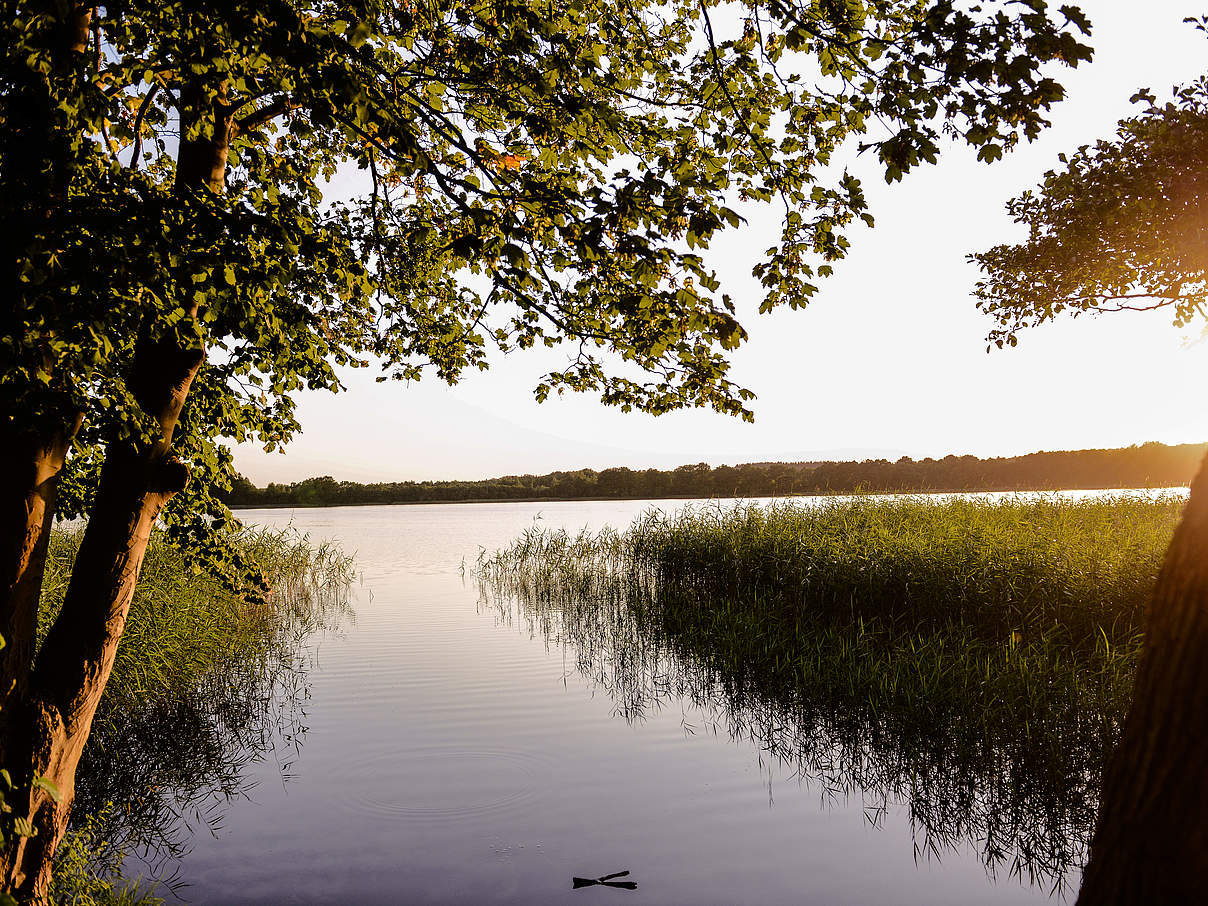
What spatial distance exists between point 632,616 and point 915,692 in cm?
868

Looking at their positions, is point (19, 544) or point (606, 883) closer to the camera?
point (19, 544)

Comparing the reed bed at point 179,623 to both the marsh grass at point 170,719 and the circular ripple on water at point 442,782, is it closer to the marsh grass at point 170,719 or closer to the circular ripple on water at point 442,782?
the marsh grass at point 170,719

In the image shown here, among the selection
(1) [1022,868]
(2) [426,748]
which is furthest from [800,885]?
(2) [426,748]

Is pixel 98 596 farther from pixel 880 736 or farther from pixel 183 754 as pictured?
pixel 880 736

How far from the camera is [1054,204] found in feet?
61.6

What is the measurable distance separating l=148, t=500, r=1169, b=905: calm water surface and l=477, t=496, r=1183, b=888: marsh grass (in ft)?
1.68

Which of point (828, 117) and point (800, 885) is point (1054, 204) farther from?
point (800, 885)

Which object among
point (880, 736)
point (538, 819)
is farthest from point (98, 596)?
point (880, 736)

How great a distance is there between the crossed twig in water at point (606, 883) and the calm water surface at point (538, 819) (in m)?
0.06

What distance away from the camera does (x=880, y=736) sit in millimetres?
8461

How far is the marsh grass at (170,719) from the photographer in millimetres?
6477

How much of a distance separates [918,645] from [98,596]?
10.8 metres

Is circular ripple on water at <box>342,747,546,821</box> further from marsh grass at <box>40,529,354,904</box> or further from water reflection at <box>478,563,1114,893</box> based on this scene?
water reflection at <box>478,563,1114,893</box>

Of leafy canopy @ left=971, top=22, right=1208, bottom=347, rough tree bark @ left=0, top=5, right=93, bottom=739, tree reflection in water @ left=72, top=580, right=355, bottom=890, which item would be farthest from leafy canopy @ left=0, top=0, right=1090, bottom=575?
leafy canopy @ left=971, top=22, right=1208, bottom=347
